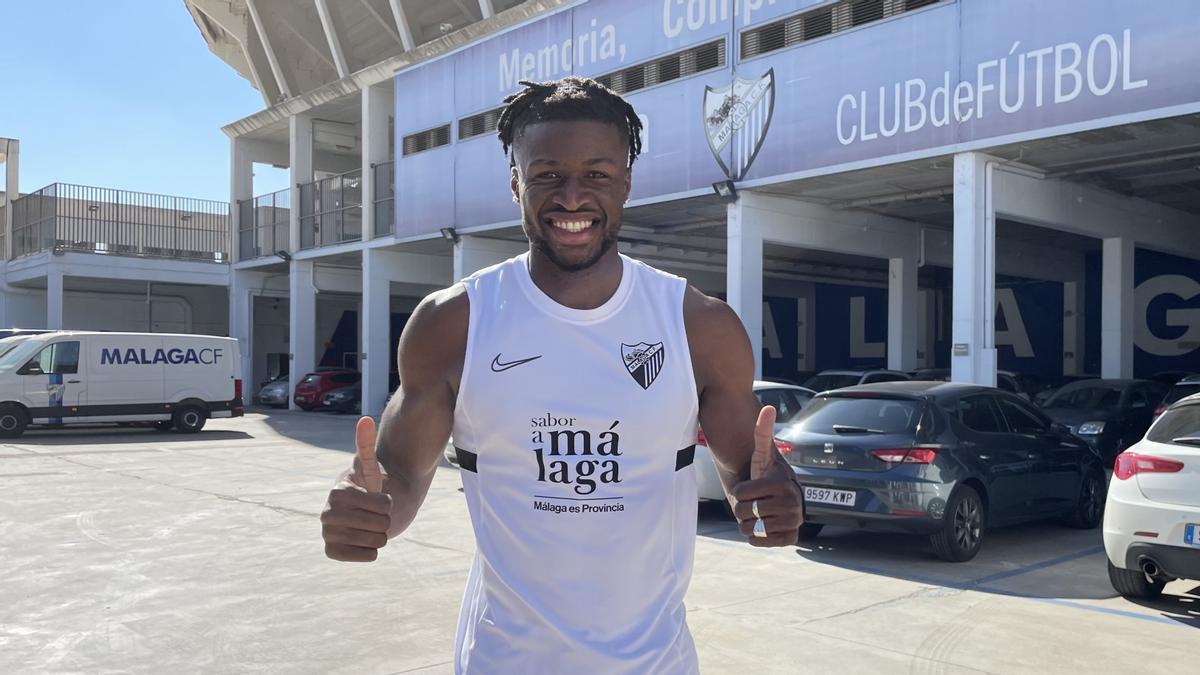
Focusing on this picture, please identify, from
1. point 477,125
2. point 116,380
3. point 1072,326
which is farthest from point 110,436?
point 1072,326

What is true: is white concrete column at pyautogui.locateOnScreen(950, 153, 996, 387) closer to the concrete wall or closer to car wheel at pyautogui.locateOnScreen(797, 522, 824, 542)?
car wheel at pyautogui.locateOnScreen(797, 522, 824, 542)

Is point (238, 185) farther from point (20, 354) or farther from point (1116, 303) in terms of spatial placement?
point (1116, 303)

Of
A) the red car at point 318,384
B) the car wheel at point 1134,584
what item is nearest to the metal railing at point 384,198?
the red car at point 318,384

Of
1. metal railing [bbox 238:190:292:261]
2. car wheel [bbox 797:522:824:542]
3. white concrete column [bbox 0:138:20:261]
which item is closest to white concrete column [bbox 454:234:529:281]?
metal railing [bbox 238:190:292:261]

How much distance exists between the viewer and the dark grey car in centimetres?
858

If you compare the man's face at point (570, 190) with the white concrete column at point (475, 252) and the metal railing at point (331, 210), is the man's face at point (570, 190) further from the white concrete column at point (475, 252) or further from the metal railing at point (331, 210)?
the metal railing at point (331, 210)

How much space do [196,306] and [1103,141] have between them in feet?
119

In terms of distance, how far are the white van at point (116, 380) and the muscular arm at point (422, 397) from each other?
21.2 metres

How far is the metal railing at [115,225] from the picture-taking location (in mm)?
34406

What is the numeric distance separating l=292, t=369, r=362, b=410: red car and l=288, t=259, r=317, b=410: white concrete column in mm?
791

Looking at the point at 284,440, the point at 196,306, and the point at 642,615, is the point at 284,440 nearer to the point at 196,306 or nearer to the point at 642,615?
the point at 642,615

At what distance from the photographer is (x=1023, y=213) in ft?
55.3

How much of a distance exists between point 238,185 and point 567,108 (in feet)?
122

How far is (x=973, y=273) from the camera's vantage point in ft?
50.8
